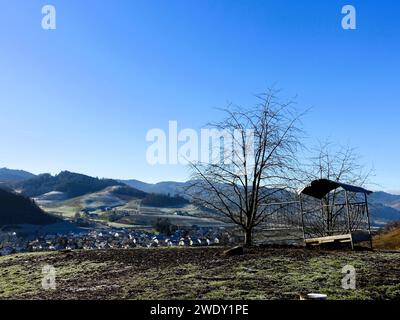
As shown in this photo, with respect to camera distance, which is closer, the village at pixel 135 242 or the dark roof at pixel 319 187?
the dark roof at pixel 319 187

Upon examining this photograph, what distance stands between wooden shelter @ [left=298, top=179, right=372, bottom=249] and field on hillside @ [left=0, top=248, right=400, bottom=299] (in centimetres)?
364

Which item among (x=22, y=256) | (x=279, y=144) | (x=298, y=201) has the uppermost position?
(x=279, y=144)

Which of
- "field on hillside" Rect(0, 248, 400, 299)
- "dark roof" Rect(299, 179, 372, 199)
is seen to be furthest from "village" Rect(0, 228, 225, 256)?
"field on hillside" Rect(0, 248, 400, 299)

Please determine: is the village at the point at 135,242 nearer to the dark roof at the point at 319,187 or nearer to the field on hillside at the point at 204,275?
the dark roof at the point at 319,187

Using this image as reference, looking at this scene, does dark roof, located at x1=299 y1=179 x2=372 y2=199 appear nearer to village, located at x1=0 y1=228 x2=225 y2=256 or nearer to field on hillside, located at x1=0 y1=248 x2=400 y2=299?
field on hillside, located at x1=0 y1=248 x2=400 y2=299

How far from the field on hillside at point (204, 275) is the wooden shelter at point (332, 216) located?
3637 mm

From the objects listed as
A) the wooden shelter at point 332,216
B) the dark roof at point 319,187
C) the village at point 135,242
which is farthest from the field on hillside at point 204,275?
the village at point 135,242

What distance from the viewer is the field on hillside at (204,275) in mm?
9383

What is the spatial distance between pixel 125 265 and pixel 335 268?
6903mm
